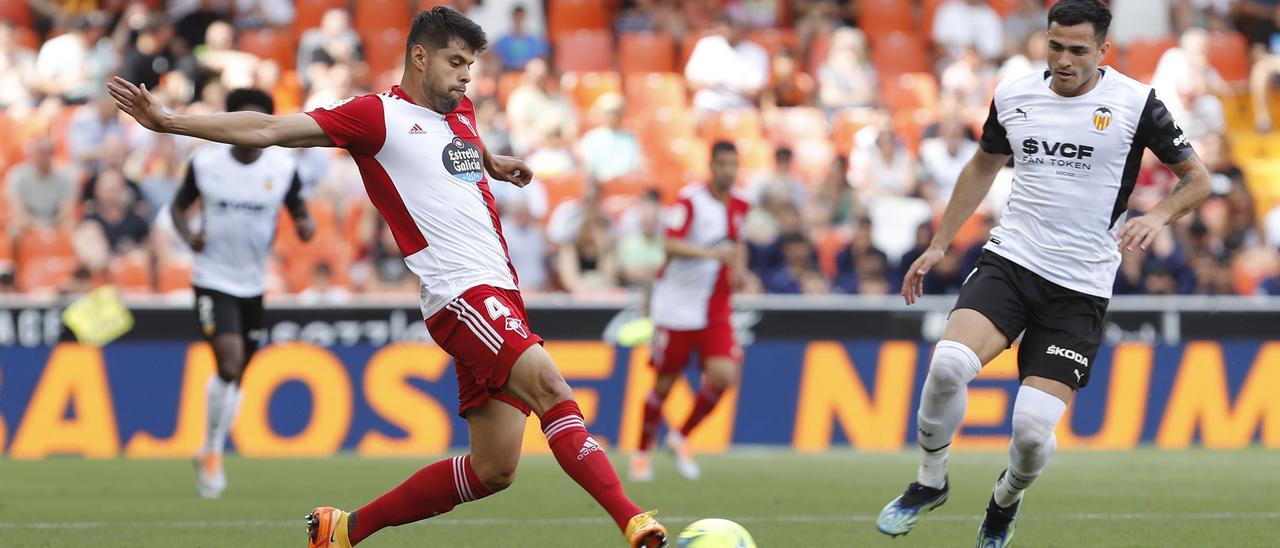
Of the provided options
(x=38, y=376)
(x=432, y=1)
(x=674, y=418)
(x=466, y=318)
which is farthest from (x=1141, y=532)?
(x=432, y=1)

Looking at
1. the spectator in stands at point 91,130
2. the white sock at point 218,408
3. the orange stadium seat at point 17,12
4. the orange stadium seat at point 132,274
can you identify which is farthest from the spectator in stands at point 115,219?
the white sock at point 218,408

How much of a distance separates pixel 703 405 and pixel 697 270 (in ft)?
3.30

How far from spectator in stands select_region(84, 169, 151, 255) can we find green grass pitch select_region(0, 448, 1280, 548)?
359cm

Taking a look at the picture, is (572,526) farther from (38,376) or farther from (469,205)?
(38,376)

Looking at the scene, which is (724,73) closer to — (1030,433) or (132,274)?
(132,274)

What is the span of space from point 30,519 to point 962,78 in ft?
46.1

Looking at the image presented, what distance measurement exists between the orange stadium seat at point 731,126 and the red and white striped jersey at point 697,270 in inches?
289

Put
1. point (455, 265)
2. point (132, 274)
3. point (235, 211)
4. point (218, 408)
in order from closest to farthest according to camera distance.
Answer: point (455, 265) → point (218, 408) → point (235, 211) → point (132, 274)

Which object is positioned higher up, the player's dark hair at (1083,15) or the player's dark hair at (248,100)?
the player's dark hair at (1083,15)

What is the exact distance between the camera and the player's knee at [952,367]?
739 cm

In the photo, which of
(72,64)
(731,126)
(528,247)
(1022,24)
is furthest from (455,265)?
(1022,24)

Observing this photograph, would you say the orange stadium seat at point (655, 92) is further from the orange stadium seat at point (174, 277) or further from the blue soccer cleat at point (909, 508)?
the blue soccer cleat at point (909, 508)

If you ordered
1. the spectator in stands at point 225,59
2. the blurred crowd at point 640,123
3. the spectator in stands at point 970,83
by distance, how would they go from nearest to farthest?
the blurred crowd at point 640,123 → the spectator in stands at point 225,59 → the spectator in stands at point 970,83

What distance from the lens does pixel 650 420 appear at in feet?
43.3
